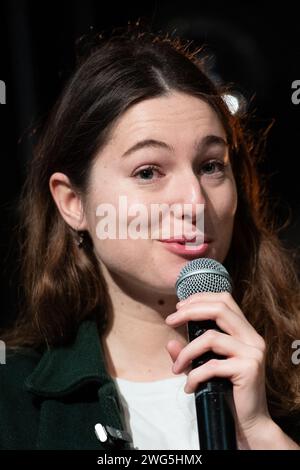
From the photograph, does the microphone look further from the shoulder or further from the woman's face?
the shoulder

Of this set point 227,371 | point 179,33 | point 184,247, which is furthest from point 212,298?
point 179,33

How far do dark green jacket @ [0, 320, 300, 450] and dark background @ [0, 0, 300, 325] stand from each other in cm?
65

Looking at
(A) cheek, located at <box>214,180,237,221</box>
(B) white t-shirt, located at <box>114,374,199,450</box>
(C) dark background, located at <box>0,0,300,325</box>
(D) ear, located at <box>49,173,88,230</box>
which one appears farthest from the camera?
(C) dark background, located at <box>0,0,300,325</box>

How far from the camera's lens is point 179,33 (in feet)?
8.70

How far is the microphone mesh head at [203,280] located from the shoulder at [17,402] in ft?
1.97

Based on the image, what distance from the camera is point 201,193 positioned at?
1.79 m

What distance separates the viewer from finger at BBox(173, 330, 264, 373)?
1378 millimetres

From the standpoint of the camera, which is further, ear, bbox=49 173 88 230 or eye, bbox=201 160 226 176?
ear, bbox=49 173 88 230

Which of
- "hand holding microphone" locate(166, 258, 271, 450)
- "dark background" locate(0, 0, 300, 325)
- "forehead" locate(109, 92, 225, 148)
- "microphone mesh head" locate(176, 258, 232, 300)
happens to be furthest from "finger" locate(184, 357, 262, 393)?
"dark background" locate(0, 0, 300, 325)

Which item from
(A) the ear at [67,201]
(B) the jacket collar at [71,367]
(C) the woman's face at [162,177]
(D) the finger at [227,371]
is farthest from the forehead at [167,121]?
(D) the finger at [227,371]

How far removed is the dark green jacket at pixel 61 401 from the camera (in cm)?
178

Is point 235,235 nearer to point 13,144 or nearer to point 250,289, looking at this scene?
point 250,289

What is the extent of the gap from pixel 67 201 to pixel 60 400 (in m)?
0.56
